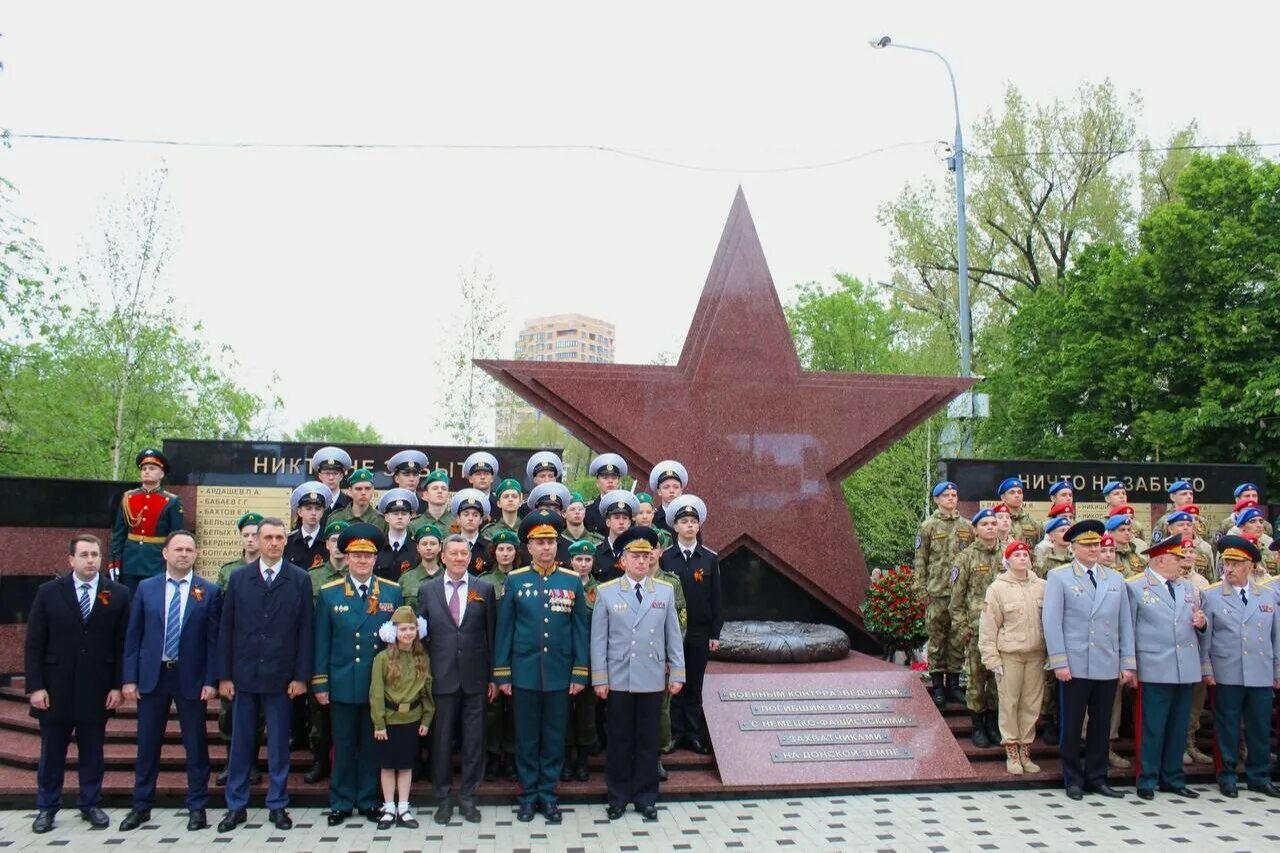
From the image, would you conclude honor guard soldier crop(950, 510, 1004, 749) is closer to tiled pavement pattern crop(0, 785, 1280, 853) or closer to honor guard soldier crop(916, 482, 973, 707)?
honor guard soldier crop(916, 482, 973, 707)

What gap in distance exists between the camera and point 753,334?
827 cm

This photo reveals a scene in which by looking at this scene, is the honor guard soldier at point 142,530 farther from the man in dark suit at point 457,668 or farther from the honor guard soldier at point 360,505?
the man in dark suit at point 457,668

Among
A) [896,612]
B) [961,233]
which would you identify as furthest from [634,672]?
[961,233]

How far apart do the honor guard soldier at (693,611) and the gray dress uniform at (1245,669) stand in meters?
→ 3.17

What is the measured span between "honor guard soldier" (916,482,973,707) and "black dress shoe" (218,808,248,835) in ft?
14.9

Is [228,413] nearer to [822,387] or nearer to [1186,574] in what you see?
[822,387]

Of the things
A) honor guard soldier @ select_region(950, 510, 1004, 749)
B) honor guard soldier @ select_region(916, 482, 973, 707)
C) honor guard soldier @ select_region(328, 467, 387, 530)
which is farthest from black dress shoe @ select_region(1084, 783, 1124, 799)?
honor guard soldier @ select_region(328, 467, 387, 530)

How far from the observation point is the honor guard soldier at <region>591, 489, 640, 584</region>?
5967 millimetres

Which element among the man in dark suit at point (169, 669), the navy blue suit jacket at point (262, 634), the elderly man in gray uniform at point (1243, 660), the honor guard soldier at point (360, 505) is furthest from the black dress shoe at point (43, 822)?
the elderly man in gray uniform at point (1243, 660)

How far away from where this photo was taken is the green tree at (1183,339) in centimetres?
1339

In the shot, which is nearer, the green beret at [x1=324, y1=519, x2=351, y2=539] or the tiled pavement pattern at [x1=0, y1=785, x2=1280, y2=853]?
the tiled pavement pattern at [x1=0, y1=785, x2=1280, y2=853]

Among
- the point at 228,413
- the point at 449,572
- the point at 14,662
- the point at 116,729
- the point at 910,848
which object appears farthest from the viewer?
the point at 228,413

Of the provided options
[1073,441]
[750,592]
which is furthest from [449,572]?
[1073,441]

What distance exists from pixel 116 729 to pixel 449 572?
2.62 m
